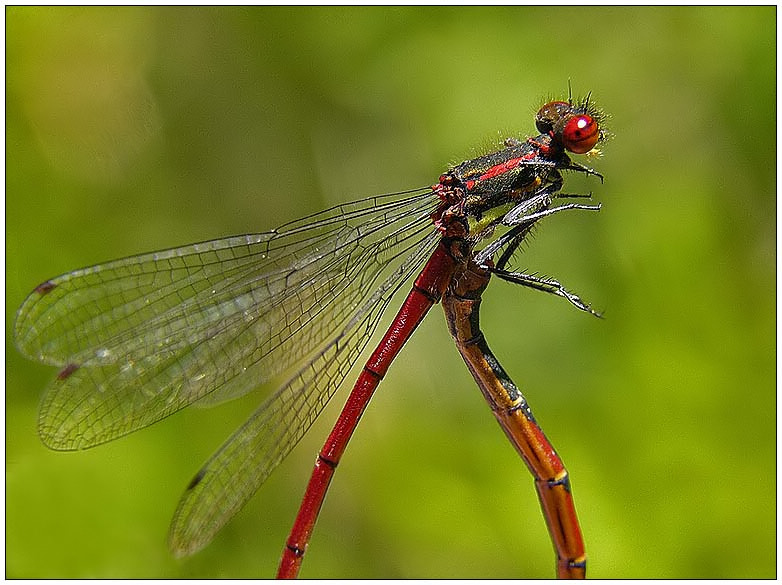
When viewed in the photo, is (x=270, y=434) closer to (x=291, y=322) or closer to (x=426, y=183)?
(x=291, y=322)

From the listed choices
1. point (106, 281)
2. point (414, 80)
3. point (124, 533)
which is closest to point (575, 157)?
point (414, 80)

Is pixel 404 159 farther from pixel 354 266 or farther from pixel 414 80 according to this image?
pixel 354 266

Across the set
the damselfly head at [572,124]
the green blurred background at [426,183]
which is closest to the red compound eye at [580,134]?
the damselfly head at [572,124]

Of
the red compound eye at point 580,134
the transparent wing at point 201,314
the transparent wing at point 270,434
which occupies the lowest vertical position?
the transparent wing at point 270,434

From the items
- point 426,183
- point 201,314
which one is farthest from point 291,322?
point 426,183

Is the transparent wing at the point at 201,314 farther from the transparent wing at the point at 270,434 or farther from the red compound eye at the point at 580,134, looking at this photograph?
the red compound eye at the point at 580,134

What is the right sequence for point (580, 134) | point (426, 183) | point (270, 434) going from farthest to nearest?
point (426, 183), point (270, 434), point (580, 134)

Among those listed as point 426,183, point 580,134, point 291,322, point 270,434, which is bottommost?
point 270,434

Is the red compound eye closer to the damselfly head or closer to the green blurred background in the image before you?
the damselfly head
